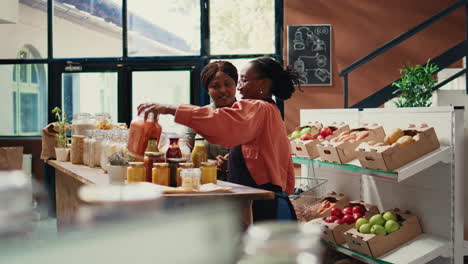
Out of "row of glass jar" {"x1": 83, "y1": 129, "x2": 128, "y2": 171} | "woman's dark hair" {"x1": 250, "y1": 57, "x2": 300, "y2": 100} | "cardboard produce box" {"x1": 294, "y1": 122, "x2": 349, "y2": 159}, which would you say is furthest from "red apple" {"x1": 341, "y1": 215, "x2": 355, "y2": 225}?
"row of glass jar" {"x1": 83, "y1": 129, "x2": 128, "y2": 171}

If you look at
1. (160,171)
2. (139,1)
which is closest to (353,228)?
(160,171)

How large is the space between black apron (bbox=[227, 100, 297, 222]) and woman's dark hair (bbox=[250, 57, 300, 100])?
0.11m

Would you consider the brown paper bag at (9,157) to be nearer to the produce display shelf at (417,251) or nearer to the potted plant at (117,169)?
the potted plant at (117,169)

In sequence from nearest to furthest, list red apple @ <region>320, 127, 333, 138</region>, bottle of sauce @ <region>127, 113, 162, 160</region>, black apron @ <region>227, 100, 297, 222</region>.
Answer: black apron @ <region>227, 100, 297, 222</region> → bottle of sauce @ <region>127, 113, 162, 160</region> → red apple @ <region>320, 127, 333, 138</region>

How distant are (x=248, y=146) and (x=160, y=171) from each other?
1.19ft

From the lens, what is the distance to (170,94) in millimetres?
7641

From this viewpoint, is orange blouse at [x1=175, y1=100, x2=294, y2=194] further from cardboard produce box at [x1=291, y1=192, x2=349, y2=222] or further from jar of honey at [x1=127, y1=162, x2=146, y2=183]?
cardboard produce box at [x1=291, y1=192, x2=349, y2=222]

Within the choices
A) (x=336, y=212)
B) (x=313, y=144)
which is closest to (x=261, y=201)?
(x=336, y=212)

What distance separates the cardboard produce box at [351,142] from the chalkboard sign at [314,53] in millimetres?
3718

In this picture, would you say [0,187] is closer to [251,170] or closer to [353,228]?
[251,170]

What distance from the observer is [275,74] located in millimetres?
2396

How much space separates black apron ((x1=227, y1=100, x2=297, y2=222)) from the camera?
213 centimetres

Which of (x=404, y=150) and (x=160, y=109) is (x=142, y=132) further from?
(x=404, y=150)

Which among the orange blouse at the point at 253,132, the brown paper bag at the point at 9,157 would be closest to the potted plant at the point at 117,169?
the orange blouse at the point at 253,132
